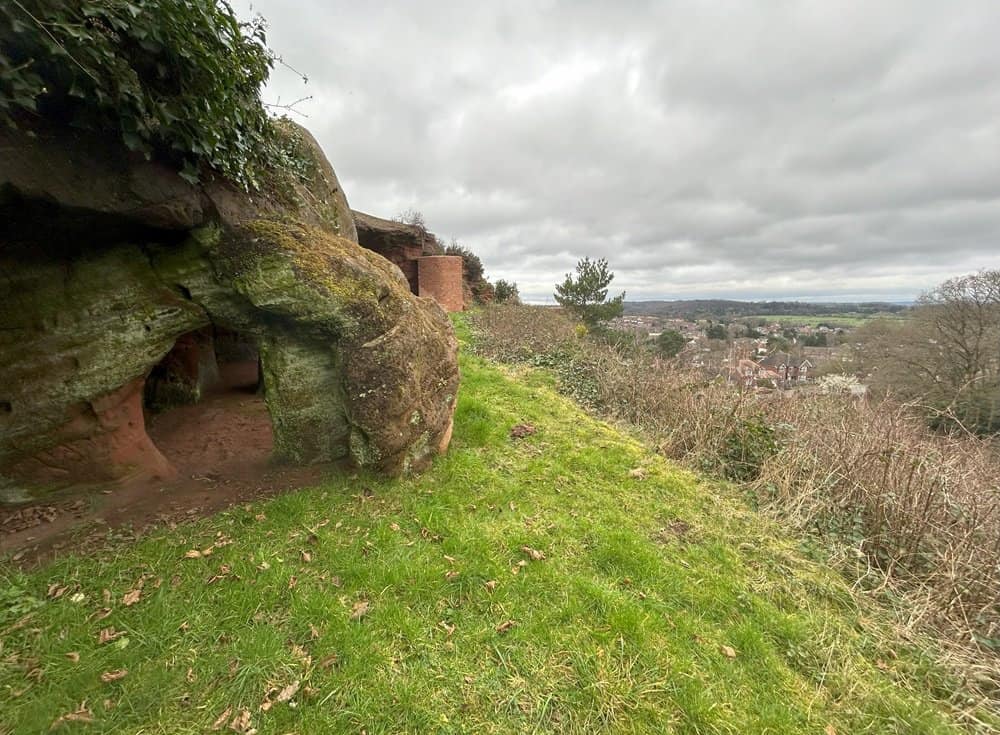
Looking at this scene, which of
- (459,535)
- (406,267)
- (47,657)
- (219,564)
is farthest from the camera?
(406,267)

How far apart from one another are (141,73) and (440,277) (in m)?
17.1

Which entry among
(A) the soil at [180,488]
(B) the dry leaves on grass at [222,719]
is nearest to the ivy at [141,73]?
(A) the soil at [180,488]

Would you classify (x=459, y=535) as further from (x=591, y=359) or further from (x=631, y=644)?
(x=591, y=359)

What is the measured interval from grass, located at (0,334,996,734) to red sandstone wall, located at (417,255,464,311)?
637 inches

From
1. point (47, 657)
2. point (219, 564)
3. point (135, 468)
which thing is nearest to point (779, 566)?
point (219, 564)

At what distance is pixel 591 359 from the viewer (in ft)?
34.2

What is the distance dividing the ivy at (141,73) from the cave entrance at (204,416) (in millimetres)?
2538

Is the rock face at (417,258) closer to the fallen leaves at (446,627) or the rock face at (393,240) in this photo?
the rock face at (393,240)

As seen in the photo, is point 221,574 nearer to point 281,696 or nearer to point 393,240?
point 281,696

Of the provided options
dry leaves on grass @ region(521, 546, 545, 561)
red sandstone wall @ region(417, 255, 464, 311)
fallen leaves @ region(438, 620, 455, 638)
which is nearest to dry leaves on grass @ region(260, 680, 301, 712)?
fallen leaves @ region(438, 620, 455, 638)

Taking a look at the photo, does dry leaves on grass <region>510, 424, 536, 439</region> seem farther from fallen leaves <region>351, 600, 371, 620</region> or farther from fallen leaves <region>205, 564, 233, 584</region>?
fallen leaves <region>205, 564, 233, 584</region>

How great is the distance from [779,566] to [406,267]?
59.9ft

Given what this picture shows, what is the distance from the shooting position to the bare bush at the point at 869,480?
3354 mm

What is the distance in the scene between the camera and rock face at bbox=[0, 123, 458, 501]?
282cm
